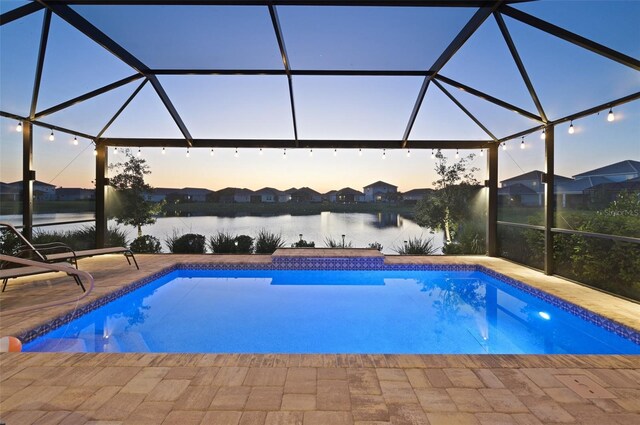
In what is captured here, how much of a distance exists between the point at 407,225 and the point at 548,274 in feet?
12.9

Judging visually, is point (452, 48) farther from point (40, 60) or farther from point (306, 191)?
point (306, 191)

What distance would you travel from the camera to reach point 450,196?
31.0ft

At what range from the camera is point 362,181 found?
11242 mm

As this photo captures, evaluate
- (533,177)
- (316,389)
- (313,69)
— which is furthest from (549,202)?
(316,389)

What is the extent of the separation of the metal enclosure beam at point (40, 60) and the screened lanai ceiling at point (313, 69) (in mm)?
26

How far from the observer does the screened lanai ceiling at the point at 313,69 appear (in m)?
4.58

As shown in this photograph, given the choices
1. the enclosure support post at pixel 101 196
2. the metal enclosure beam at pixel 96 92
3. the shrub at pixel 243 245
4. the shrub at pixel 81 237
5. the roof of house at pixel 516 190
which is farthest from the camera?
the shrub at pixel 243 245

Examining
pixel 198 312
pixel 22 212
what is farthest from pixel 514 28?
pixel 22 212

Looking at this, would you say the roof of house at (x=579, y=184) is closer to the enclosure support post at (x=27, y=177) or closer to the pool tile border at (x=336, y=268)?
the pool tile border at (x=336, y=268)

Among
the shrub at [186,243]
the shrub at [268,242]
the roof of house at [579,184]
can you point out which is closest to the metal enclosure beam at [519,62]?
the roof of house at [579,184]

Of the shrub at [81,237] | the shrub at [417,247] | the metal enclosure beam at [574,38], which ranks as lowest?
the shrub at [417,247]

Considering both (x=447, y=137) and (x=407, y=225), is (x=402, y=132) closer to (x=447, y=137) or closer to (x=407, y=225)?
(x=447, y=137)

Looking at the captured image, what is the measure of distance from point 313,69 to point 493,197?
5338 mm

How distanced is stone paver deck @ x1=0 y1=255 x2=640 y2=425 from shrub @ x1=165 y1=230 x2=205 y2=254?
6.29 meters
